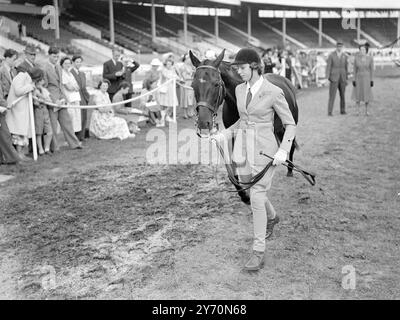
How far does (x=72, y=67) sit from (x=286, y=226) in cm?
595

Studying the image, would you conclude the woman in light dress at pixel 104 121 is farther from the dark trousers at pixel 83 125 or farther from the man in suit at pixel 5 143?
the man in suit at pixel 5 143

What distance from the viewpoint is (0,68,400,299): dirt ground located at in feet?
12.1

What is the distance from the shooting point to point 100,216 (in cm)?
537

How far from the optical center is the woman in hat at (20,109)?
7.79m

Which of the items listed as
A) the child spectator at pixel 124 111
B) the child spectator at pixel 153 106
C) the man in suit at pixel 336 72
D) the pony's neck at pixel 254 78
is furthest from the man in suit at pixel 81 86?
Result: the man in suit at pixel 336 72

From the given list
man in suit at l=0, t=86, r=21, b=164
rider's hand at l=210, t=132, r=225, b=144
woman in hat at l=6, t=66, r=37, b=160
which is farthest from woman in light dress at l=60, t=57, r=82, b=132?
rider's hand at l=210, t=132, r=225, b=144

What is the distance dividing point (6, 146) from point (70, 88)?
6.23 ft

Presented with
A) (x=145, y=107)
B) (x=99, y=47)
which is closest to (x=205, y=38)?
(x=99, y=47)

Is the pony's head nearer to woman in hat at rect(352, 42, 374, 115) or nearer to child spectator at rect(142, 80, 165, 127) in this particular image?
child spectator at rect(142, 80, 165, 127)

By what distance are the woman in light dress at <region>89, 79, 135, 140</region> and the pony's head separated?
5.67 m

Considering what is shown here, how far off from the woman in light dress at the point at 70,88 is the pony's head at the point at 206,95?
5.11 meters
